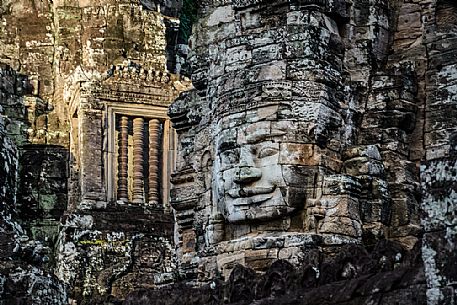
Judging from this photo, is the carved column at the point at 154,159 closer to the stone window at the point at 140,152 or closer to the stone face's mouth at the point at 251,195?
the stone window at the point at 140,152

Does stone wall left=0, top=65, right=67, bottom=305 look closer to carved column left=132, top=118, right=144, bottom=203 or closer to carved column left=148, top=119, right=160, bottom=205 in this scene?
carved column left=132, top=118, right=144, bottom=203

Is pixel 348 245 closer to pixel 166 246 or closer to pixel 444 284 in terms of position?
pixel 444 284

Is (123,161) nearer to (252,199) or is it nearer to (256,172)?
(252,199)

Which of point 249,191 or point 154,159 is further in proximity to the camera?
→ point 154,159

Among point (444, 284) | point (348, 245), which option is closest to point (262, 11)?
point (348, 245)

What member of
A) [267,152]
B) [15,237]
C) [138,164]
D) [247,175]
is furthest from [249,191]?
[138,164]

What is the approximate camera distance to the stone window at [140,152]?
121 feet

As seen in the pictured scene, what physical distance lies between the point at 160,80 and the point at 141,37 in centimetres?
131

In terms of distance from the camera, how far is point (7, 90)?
3781cm

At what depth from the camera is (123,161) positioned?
3694 cm

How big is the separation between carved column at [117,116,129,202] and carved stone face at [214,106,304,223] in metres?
12.9

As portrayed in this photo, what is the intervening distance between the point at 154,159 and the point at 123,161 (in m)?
0.52

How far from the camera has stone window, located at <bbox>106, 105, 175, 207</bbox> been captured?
1453 inches

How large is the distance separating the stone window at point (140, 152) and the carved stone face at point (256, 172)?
1287 centimetres
